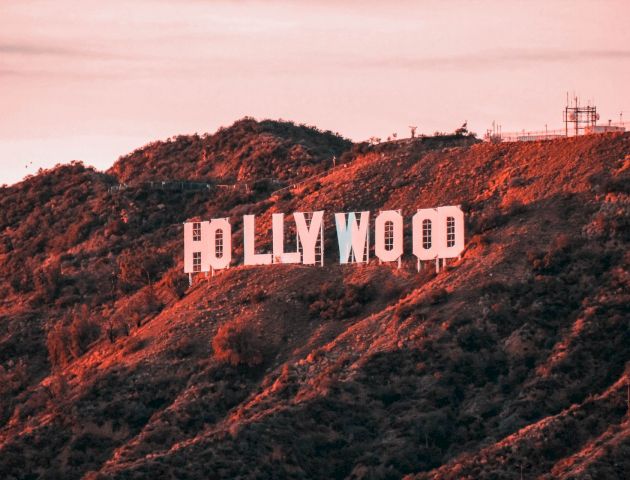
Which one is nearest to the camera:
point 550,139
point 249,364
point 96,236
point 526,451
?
point 526,451

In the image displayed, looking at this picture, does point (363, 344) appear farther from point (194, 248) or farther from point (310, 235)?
point (194, 248)

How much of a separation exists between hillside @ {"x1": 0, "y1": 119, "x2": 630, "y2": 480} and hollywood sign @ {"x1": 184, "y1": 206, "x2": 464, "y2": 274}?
1037mm

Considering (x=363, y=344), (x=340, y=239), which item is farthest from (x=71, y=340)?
(x=363, y=344)

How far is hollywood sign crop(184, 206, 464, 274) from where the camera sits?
5084 inches

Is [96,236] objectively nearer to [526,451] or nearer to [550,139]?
[550,139]

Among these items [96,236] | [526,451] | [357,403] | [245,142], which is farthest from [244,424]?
[245,142]

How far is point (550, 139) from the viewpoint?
5413 inches

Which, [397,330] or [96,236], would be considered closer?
[397,330]

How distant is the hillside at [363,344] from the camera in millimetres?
114062

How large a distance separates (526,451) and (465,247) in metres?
23.5

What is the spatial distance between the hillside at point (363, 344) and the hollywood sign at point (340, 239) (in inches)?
40.8

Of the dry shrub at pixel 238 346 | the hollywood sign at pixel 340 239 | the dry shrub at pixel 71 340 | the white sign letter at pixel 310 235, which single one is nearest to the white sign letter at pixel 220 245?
the hollywood sign at pixel 340 239

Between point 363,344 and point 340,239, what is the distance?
11304 mm

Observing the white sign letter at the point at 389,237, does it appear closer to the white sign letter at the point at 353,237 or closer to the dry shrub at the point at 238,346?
the white sign letter at the point at 353,237
